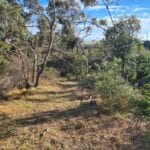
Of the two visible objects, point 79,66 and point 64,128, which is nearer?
point 64,128

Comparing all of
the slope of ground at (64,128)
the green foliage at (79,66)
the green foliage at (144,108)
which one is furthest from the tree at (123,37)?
the green foliage at (144,108)

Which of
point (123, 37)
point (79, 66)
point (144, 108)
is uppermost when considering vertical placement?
point (123, 37)

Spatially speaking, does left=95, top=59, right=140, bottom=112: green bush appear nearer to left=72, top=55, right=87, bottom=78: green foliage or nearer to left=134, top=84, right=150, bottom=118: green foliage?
left=134, top=84, right=150, bottom=118: green foliage

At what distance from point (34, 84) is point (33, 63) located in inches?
55.9

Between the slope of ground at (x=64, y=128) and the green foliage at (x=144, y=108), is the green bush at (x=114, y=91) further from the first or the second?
the green foliage at (x=144, y=108)

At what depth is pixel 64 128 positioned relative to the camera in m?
12.7

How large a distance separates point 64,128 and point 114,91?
213 cm

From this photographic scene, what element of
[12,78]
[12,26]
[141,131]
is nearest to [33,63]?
[12,78]

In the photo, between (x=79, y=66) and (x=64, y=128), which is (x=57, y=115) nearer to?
(x=64, y=128)

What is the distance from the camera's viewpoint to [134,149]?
1067 cm

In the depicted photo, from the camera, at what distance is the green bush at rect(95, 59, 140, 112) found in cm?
1340

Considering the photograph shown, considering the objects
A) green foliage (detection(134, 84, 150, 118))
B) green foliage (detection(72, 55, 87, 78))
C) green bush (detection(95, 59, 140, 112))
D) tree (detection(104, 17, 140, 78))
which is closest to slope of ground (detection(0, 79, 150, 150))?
green bush (detection(95, 59, 140, 112))

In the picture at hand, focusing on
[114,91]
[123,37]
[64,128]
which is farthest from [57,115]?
[123,37]

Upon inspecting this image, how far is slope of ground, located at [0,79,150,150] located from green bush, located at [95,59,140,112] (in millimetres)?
503
